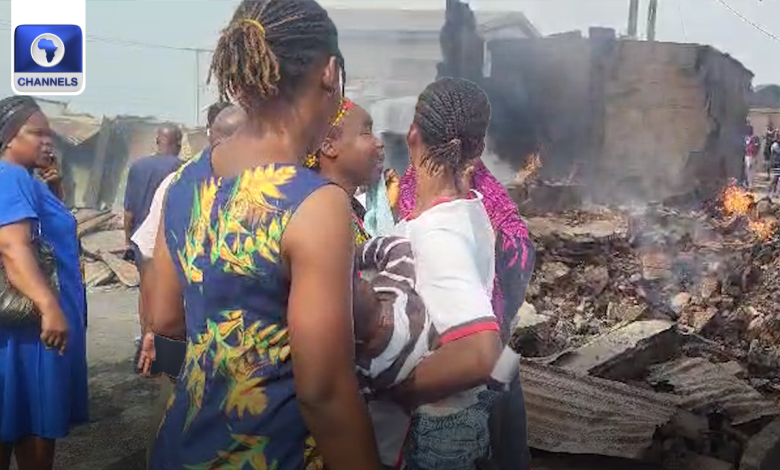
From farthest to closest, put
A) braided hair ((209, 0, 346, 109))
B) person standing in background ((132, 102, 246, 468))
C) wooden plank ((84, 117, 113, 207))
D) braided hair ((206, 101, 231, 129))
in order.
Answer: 1. wooden plank ((84, 117, 113, 207))
2. braided hair ((206, 101, 231, 129))
3. person standing in background ((132, 102, 246, 468))
4. braided hair ((209, 0, 346, 109))

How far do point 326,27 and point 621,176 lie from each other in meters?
1.14

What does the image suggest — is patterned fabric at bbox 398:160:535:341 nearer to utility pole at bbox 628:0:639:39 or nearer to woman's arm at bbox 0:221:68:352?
utility pole at bbox 628:0:639:39

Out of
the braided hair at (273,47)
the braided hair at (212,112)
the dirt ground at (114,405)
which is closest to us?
the braided hair at (273,47)

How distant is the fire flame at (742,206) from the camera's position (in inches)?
81.4

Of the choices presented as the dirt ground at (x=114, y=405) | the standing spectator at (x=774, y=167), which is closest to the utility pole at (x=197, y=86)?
the dirt ground at (x=114, y=405)

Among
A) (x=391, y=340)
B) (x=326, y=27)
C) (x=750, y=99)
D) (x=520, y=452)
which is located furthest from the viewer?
(x=750, y=99)

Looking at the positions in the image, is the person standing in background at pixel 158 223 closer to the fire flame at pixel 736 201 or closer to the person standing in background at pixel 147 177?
the person standing in background at pixel 147 177

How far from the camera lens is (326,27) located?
3.86 feet

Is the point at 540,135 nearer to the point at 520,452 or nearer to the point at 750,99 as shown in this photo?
the point at 750,99

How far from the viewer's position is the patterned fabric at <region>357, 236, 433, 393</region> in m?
1.40

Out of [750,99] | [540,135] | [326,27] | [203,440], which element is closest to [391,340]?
[203,440]

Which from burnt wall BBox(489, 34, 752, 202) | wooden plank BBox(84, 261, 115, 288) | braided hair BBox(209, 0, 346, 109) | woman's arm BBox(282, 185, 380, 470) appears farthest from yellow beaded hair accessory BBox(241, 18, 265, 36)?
wooden plank BBox(84, 261, 115, 288)

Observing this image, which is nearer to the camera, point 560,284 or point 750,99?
point 750,99

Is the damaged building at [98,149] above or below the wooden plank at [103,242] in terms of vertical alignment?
above
